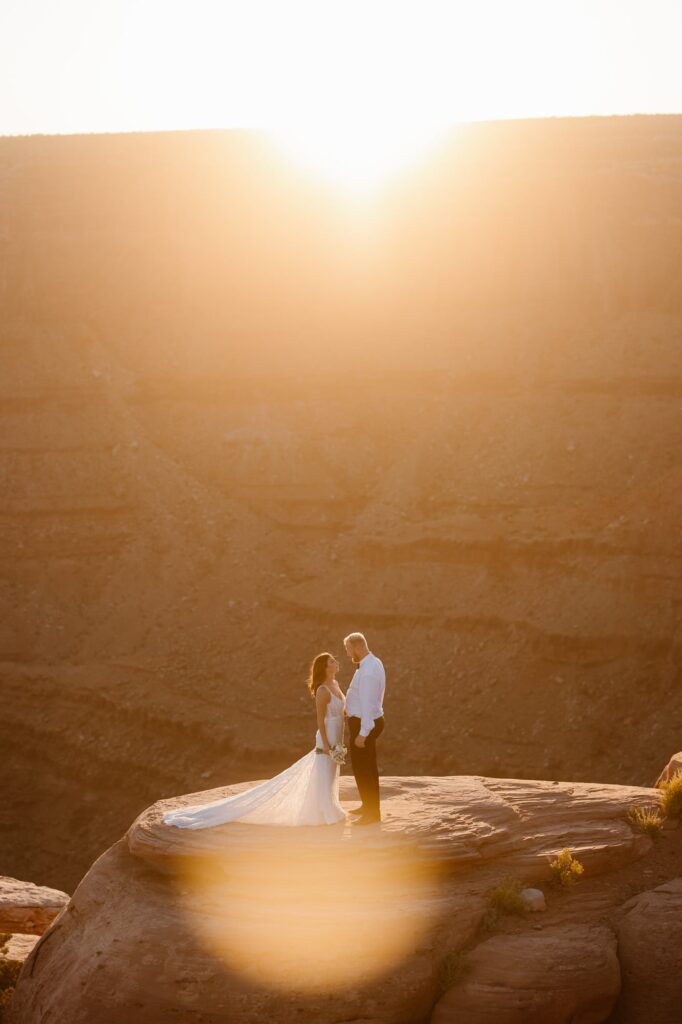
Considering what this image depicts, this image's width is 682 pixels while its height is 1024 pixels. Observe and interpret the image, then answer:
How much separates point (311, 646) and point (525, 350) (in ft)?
39.7

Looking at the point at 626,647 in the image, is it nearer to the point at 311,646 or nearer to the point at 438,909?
the point at 311,646

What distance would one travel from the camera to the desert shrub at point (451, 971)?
1067 cm

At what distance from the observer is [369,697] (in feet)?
37.7

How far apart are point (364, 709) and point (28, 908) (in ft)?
28.3

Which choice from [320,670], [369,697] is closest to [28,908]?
[320,670]

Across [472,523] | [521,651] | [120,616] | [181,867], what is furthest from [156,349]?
[181,867]

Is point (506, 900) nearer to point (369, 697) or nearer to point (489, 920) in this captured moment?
point (489, 920)

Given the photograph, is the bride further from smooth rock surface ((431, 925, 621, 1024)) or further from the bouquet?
smooth rock surface ((431, 925, 621, 1024))

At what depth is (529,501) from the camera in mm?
32125

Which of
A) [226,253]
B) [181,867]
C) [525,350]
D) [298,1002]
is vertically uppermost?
[226,253]

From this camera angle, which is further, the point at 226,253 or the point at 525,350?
the point at 226,253

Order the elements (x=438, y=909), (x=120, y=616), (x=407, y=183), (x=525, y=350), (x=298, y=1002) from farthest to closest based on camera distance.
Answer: (x=407, y=183) < (x=525, y=350) < (x=120, y=616) < (x=438, y=909) < (x=298, y=1002)

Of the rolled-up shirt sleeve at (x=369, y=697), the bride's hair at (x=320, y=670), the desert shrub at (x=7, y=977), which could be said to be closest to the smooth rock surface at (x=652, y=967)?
the rolled-up shirt sleeve at (x=369, y=697)

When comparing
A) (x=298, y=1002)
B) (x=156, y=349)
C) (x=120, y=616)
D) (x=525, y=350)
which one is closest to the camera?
(x=298, y=1002)
